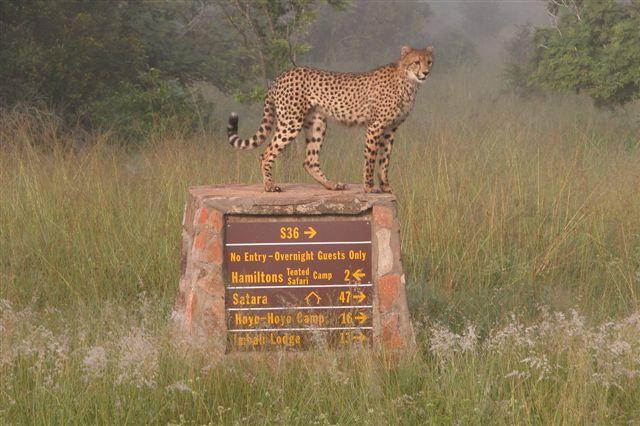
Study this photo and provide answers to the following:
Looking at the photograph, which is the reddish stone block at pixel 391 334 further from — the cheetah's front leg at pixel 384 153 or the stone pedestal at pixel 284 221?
the cheetah's front leg at pixel 384 153

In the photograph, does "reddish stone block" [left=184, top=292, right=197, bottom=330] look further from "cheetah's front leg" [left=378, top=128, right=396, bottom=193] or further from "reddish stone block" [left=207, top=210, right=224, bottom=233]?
"cheetah's front leg" [left=378, top=128, right=396, bottom=193]

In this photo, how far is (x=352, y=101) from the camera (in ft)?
18.5

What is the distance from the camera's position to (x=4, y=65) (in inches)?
448

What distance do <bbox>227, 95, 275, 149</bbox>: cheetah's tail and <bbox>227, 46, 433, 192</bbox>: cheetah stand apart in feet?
0.29

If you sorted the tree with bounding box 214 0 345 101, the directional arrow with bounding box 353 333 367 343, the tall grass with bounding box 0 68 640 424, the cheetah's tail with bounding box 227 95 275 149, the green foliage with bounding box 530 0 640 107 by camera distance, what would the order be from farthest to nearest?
the green foliage with bounding box 530 0 640 107 → the tree with bounding box 214 0 345 101 → the cheetah's tail with bounding box 227 95 275 149 → the directional arrow with bounding box 353 333 367 343 → the tall grass with bounding box 0 68 640 424

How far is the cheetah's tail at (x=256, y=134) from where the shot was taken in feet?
19.0

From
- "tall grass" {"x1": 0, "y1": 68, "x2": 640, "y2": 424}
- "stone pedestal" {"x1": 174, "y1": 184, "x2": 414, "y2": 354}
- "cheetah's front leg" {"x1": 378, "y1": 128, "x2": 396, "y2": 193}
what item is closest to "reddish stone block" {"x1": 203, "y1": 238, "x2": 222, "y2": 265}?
"stone pedestal" {"x1": 174, "y1": 184, "x2": 414, "y2": 354}

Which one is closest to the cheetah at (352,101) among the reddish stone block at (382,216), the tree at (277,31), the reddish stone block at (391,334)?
the reddish stone block at (382,216)

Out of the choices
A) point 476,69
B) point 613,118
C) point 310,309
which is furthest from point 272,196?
point 476,69

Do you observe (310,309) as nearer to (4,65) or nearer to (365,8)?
(4,65)

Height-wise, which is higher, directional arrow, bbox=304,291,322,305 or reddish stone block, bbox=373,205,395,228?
reddish stone block, bbox=373,205,395,228

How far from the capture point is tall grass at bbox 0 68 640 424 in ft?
14.8

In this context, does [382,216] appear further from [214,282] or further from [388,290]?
[214,282]

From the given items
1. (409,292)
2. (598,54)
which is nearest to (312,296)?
(409,292)
